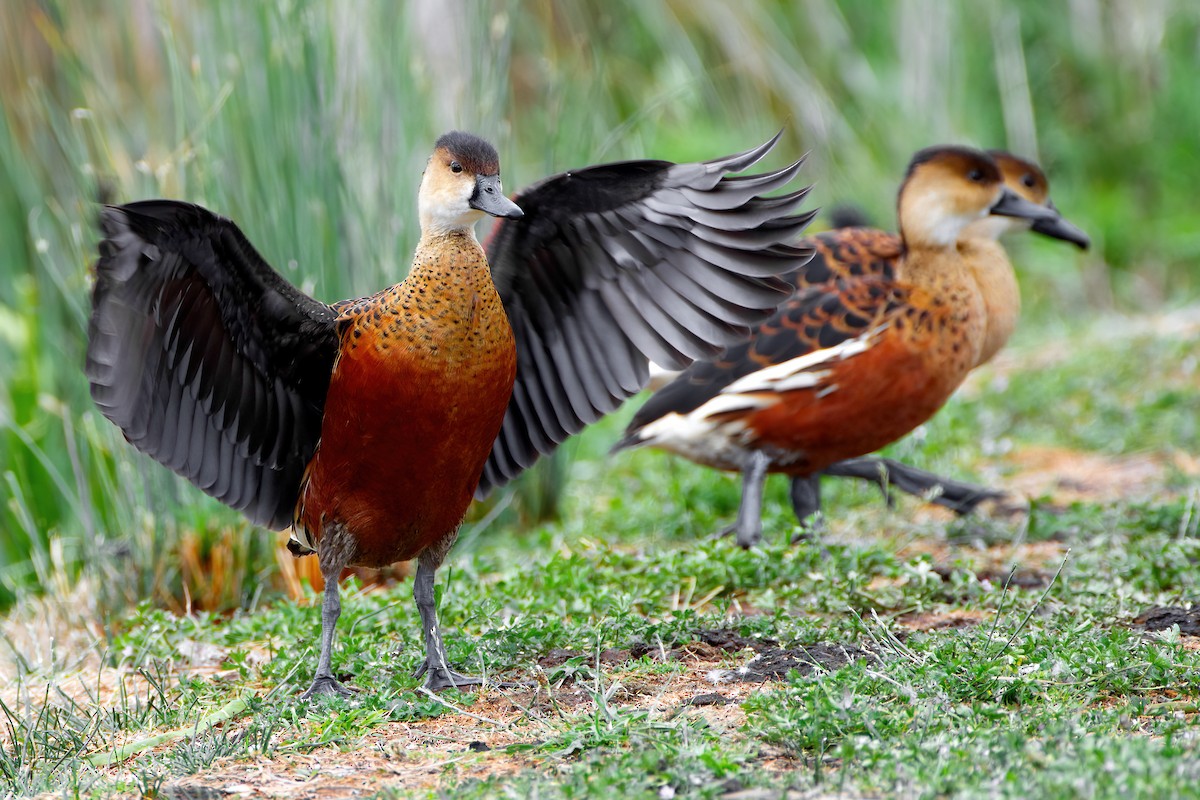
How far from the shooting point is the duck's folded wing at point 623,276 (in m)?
3.82

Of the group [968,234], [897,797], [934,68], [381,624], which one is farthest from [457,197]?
[934,68]

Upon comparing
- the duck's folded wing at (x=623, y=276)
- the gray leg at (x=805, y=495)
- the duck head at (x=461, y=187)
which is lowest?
the gray leg at (x=805, y=495)

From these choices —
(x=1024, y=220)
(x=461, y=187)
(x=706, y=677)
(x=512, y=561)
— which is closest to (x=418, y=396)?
(x=461, y=187)

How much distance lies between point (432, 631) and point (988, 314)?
318 cm

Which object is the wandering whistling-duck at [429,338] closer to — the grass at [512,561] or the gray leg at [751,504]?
the grass at [512,561]

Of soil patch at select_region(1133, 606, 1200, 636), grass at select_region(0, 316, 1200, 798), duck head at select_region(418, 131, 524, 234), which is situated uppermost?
duck head at select_region(418, 131, 524, 234)

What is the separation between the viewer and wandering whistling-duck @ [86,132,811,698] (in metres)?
3.50

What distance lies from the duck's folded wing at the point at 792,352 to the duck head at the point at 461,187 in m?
1.98

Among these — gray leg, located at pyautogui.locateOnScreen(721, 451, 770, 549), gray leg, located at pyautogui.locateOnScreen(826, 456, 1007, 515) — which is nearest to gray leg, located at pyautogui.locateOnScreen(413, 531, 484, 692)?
gray leg, located at pyautogui.locateOnScreen(721, 451, 770, 549)

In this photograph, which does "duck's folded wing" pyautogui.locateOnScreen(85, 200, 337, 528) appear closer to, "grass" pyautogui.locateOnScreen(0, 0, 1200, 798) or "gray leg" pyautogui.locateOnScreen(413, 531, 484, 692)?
"gray leg" pyautogui.locateOnScreen(413, 531, 484, 692)

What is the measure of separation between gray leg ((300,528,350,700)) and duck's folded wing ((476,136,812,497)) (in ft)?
1.98

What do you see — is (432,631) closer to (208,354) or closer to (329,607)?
(329,607)

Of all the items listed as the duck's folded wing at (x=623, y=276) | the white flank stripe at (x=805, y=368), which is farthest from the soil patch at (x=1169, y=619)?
the white flank stripe at (x=805, y=368)

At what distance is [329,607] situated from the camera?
12.3 feet
